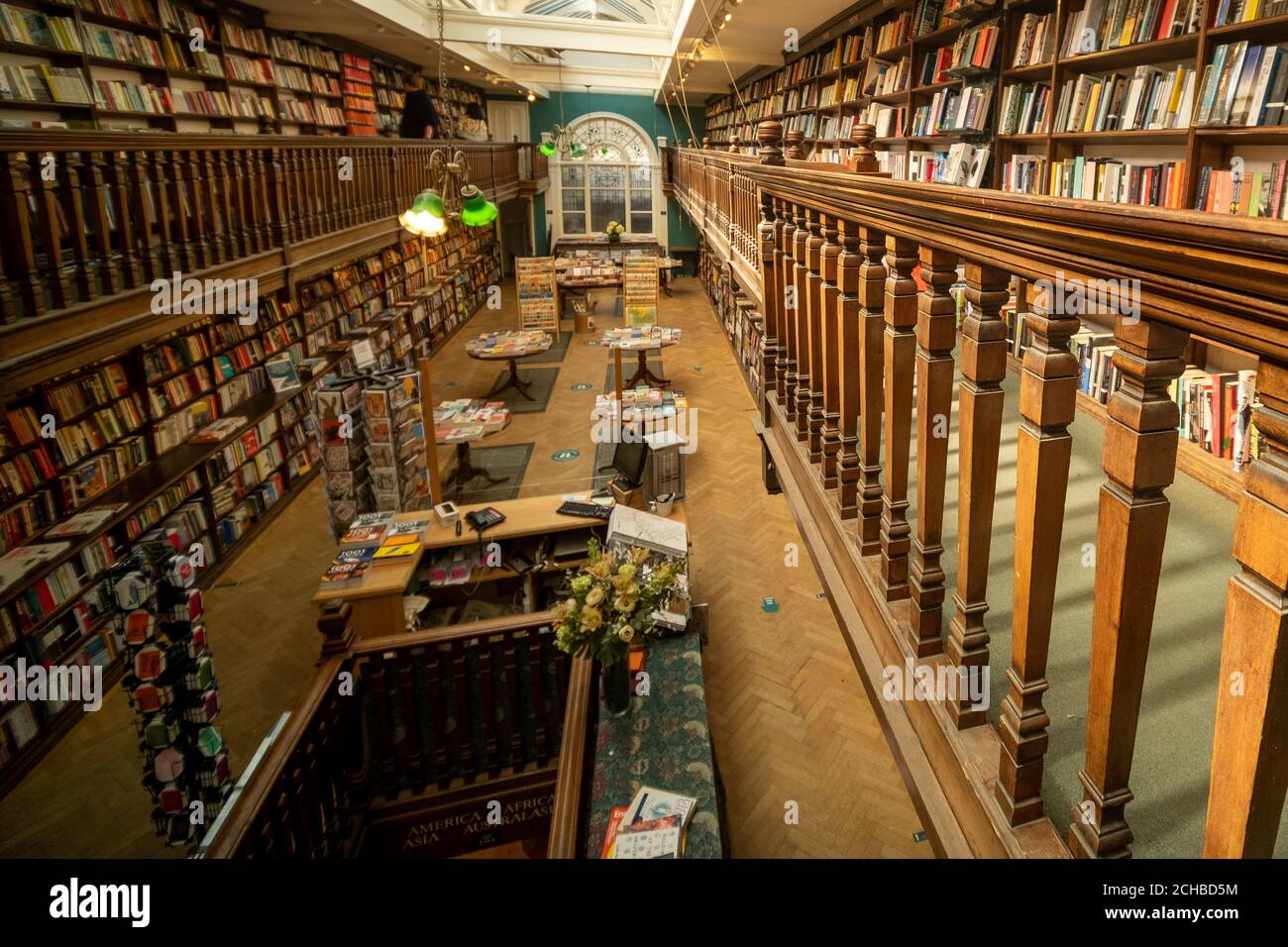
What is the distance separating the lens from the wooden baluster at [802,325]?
2.09 metres

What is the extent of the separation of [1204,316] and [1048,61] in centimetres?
432

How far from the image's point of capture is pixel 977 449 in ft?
3.49

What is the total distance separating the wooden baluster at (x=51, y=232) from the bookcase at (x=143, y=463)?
0.66 m

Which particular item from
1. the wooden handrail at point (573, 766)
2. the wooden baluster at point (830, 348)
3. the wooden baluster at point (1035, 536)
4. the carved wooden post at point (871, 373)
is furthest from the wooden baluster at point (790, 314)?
the wooden handrail at point (573, 766)

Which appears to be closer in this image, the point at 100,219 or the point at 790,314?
the point at 790,314

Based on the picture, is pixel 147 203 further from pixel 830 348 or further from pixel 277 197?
pixel 830 348

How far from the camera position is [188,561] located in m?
2.85

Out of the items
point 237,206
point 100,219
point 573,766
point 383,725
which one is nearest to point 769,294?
point 573,766

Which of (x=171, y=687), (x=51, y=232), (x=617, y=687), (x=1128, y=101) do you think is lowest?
(x=617, y=687)

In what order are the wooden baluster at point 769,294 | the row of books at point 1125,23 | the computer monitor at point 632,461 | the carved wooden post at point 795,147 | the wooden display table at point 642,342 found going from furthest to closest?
the wooden display table at point 642,342 → the computer monitor at point 632,461 → the row of books at point 1125,23 → the carved wooden post at point 795,147 → the wooden baluster at point 769,294

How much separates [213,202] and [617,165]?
1522 cm

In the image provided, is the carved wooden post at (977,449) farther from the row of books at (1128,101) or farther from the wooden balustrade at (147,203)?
the wooden balustrade at (147,203)
